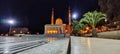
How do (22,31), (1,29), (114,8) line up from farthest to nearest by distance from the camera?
1. (1,29)
2. (22,31)
3. (114,8)

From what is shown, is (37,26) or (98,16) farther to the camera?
(37,26)

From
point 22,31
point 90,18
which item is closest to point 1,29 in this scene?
point 22,31

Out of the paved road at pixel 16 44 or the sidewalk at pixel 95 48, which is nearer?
the sidewalk at pixel 95 48

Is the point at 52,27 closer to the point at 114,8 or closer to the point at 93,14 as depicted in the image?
the point at 114,8

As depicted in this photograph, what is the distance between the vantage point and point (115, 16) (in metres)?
68.8

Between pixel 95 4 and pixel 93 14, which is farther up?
pixel 95 4

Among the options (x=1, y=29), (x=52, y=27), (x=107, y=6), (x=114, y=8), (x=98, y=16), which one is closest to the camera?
(x=98, y=16)

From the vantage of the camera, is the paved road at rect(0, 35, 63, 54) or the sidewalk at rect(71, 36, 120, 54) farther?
the paved road at rect(0, 35, 63, 54)

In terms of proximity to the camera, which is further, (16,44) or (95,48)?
(16,44)

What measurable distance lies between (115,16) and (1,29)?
7607 centimetres

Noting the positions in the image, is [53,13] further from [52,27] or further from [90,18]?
[90,18]

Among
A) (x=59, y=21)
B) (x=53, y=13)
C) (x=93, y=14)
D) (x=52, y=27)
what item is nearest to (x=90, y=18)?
(x=93, y=14)

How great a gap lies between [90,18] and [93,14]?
1177 millimetres

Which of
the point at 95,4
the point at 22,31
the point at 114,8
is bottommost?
the point at 22,31
